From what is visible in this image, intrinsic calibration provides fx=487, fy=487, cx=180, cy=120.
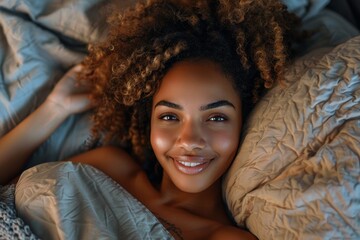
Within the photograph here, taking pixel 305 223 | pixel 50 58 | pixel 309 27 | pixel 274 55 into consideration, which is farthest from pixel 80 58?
pixel 305 223

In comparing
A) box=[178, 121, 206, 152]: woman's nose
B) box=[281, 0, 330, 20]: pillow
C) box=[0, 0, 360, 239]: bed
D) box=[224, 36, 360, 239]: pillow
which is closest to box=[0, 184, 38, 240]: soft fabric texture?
box=[0, 0, 360, 239]: bed

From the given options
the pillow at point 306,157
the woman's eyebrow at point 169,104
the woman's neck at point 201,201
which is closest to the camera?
the pillow at point 306,157

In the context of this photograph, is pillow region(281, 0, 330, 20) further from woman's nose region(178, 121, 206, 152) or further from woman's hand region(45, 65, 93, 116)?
woman's hand region(45, 65, 93, 116)

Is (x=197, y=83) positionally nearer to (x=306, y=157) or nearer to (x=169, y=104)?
(x=169, y=104)

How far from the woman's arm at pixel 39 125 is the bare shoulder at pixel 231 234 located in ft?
1.78

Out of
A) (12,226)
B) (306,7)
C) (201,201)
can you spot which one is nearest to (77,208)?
(12,226)

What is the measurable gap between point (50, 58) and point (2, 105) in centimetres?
20

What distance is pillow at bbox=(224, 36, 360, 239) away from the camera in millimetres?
977

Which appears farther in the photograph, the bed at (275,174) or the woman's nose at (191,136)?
the woman's nose at (191,136)

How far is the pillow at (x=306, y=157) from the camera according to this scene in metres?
0.98

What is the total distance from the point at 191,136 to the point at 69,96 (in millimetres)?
445

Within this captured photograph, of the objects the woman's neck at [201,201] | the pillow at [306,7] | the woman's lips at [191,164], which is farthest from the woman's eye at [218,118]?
the pillow at [306,7]

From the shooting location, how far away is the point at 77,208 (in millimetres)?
1146

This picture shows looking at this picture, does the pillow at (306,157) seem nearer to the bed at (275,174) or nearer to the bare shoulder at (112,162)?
the bed at (275,174)
